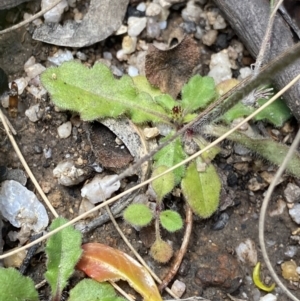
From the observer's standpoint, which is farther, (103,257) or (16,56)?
(16,56)

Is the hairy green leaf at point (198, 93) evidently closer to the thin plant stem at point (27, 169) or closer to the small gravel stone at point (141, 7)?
the small gravel stone at point (141, 7)

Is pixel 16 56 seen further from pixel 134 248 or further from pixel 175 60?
pixel 134 248

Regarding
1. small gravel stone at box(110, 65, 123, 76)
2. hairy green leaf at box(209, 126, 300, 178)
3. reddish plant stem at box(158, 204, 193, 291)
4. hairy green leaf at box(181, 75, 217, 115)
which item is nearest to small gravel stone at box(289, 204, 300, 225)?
hairy green leaf at box(209, 126, 300, 178)

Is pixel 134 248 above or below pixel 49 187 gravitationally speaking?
below

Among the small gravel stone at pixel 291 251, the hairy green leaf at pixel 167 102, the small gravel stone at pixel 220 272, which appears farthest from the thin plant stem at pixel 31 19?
the small gravel stone at pixel 291 251

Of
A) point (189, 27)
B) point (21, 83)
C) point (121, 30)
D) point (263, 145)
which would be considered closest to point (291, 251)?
point (263, 145)

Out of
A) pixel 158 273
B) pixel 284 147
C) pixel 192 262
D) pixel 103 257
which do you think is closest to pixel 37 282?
pixel 103 257

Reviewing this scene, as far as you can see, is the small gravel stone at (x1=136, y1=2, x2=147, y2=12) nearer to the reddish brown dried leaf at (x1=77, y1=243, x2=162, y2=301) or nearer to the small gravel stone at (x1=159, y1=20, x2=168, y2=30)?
the small gravel stone at (x1=159, y1=20, x2=168, y2=30)
